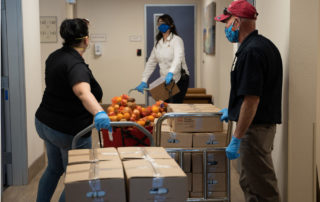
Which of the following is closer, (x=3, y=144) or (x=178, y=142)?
(x=178, y=142)

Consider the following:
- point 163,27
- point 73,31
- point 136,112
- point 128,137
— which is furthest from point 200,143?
point 163,27

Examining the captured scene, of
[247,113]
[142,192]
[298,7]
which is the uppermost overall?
[298,7]

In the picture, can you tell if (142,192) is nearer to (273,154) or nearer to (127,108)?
(273,154)

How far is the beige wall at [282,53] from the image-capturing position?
120 inches

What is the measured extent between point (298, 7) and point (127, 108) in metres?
1.63

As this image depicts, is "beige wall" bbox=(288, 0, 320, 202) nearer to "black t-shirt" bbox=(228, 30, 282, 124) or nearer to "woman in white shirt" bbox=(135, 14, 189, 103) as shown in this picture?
"black t-shirt" bbox=(228, 30, 282, 124)

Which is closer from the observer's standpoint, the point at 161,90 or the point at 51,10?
the point at 161,90

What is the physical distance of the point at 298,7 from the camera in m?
2.90

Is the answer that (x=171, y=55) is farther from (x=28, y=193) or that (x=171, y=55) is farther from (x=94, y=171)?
(x=94, y=171)

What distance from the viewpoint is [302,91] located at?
2.93 metres

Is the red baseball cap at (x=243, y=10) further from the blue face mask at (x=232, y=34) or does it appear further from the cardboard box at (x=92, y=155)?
the cardboard box at (x=92, y=155)

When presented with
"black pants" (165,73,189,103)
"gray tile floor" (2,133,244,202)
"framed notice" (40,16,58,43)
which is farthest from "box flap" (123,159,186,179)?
"framed notice" (40,16,58,43)

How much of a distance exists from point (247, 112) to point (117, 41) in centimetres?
717

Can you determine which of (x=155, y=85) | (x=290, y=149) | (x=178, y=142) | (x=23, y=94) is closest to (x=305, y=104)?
(x=290, y=149)
